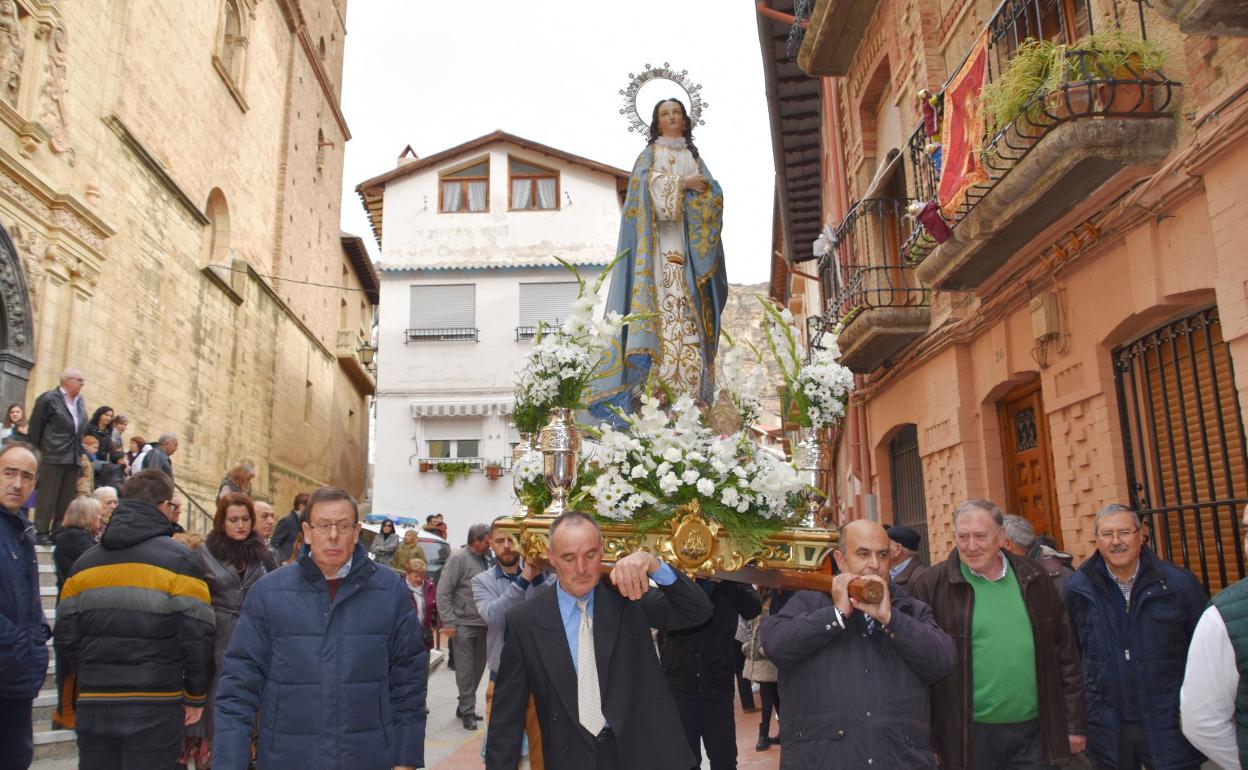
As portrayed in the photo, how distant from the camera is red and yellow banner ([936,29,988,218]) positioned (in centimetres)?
775

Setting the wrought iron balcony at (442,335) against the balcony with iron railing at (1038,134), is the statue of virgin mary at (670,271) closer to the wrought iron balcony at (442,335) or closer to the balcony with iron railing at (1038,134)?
the balcony with iron railing at (1038,134)

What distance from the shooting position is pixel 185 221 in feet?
62.0

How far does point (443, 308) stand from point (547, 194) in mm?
4513

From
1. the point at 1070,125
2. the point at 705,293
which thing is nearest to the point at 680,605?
the point at 705,293

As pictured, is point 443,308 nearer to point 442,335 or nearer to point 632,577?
point 442,335

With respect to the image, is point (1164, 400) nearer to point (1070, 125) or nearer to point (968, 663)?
point (1070, 125)

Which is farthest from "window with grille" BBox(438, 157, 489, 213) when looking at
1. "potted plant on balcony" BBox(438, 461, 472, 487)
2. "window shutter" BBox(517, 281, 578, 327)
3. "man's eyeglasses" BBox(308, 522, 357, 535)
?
"man's eyeglasses" BBox(308, 522, 357, 535)

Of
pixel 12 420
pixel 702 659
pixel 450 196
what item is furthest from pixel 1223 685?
pixel 450 196

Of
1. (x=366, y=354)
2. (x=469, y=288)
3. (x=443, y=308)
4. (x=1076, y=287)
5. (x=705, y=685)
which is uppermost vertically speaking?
(x=469, y=288)

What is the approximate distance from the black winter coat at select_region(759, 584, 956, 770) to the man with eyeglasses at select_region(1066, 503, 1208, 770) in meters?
1.40

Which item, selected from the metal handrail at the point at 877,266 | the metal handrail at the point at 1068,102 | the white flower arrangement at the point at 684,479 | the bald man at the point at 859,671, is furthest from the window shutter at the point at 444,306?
the bald man at the point at 859,671

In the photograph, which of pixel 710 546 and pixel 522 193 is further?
pixel 522 193

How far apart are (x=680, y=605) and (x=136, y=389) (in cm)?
1540

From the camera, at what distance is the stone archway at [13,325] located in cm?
1236
